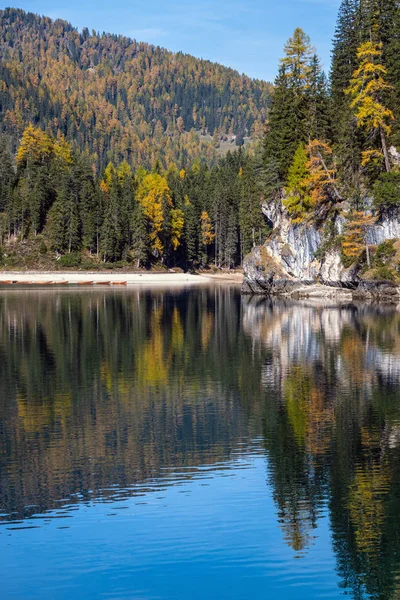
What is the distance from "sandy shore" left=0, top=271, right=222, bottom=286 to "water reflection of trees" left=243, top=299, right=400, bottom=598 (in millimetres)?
83436

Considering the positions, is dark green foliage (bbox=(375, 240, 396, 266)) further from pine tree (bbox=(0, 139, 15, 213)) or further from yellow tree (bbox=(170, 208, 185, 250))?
pine tree (bbox=(0, 139, 15, 213))

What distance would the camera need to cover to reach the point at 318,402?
1260 inches

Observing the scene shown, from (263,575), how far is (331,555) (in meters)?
1.95

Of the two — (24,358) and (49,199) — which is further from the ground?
(49,199)

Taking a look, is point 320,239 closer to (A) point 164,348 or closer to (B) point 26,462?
(A) point 164,348

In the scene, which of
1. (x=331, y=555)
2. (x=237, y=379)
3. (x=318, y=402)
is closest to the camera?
(x=331, y=555)

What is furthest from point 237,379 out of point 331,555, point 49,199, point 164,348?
point 49,199

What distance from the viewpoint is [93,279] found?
136000mm

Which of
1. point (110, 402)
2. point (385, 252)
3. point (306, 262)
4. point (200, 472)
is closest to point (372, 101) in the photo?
point (385, 252)

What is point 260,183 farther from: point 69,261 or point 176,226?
point 176,226

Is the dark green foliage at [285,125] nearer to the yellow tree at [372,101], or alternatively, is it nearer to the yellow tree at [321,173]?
the yellow tree at [321,173]

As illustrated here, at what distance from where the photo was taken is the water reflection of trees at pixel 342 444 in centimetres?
1716

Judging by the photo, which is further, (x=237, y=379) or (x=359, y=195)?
(x=359, y=195)

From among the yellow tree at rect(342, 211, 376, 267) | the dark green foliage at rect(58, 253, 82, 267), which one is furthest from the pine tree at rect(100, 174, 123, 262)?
the yellow tree at rect(342, 211, 376, 267)
